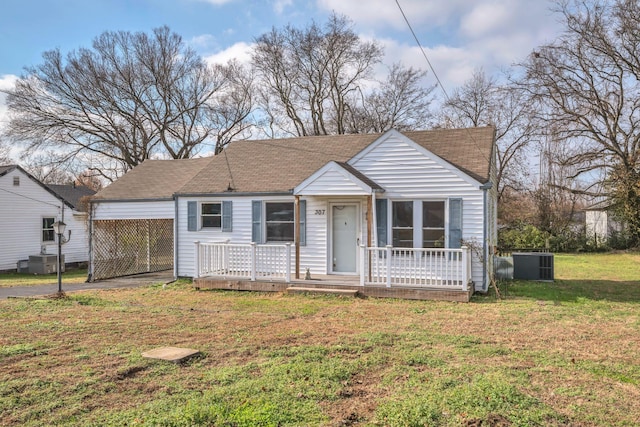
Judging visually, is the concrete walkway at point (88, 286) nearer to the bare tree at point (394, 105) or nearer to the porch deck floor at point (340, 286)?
the porch deck floor at point (340, 286)

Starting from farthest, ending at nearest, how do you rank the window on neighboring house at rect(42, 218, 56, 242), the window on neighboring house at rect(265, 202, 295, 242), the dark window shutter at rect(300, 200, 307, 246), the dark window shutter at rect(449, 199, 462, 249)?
the window on neighboring house at rect(42, 218, 56, 242)
the window on neighboring house at rect(265, 202, 295, 242)
the dark window shutter at rect(300, 200, 307, 246)
the dark window shutter at rect(449, 199, 462, 249)

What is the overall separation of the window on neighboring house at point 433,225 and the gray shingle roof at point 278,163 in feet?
3.82

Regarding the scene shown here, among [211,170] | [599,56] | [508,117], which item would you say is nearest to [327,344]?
[211,170]

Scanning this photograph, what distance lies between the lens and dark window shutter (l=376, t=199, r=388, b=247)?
11914mm

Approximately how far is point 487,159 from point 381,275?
4110 millimetres

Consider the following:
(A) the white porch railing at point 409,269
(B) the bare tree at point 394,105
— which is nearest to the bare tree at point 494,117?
(B) the bare tree at point 394,105

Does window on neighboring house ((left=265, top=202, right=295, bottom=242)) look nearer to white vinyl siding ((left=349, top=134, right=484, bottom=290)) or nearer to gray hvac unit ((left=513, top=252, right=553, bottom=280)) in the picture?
white vinyl siding ((left=349, top=134, right=484, bottom=290))

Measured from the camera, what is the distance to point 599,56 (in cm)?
2523

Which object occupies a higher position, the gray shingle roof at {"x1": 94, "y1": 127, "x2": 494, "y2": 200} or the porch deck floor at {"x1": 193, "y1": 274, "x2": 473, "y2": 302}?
the gray shingle roof at {"x1": 94, "y1": 127, "x2": 494, "y2": 200}

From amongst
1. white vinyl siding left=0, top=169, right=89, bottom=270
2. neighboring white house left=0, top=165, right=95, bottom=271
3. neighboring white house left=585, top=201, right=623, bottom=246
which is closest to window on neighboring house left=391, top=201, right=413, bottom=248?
neighboring white house left=0, top=165, right=95, bottom=271

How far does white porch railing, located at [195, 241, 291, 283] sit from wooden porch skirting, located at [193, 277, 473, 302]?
0.25 meters

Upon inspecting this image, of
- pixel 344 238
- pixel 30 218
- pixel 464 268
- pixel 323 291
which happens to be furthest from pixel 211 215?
pixel 30 218

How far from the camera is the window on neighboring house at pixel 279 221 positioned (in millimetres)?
13211

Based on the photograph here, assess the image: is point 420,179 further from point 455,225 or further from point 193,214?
point 193,214
